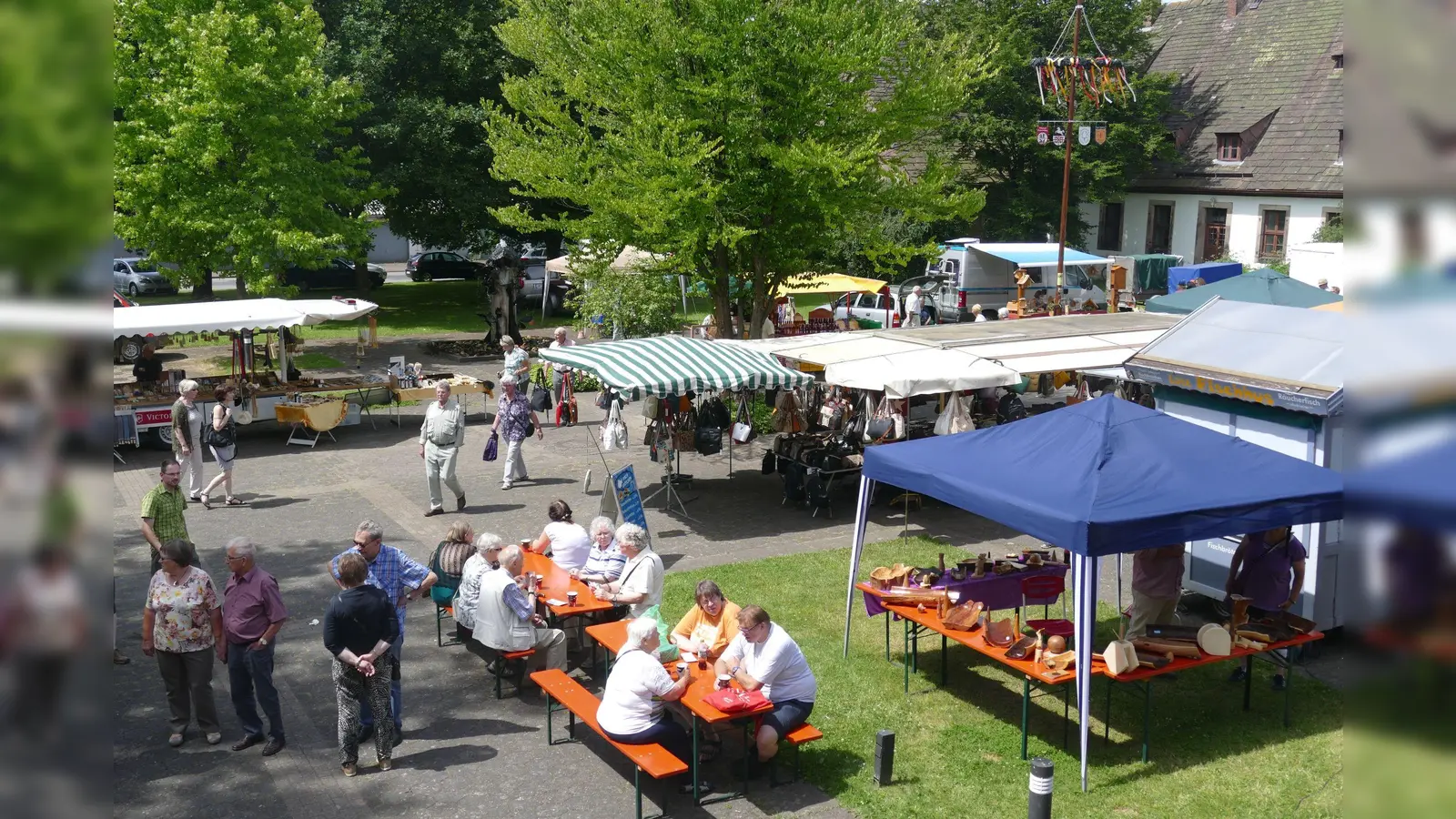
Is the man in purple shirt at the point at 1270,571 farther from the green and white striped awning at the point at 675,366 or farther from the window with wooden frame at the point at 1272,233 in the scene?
the window with wooden frame at the point at 1272,233

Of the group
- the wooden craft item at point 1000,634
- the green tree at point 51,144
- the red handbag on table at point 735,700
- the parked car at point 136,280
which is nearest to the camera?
the green tree at point 51,144

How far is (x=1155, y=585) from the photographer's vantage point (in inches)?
387

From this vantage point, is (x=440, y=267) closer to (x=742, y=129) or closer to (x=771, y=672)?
(x=742, y=129)

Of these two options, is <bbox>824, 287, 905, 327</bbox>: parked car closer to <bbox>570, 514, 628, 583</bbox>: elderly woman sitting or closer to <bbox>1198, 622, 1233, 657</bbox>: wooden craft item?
<bbox>570, 514, 628, 583</bbox>: elderly woman sitting

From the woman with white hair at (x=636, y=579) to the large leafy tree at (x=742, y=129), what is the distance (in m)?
8.96

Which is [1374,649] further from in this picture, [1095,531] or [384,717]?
[384,717]

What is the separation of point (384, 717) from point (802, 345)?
9.36 metres

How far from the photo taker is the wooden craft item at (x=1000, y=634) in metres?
9.19

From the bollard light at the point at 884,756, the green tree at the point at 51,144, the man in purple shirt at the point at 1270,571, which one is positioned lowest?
the bollard light at the point at 884,756

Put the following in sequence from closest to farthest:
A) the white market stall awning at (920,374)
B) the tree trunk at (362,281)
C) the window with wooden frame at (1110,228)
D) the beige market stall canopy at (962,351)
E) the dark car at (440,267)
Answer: the white market stall awning at (920,374), the beige market stall canopy at (962,351), the tree trunk at (362,281), the dark car at (440,267), the window with wooden frame at (1110,228)

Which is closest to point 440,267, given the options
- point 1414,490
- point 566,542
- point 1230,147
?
point 1230,147

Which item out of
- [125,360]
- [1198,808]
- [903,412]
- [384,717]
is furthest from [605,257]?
[1198,808]

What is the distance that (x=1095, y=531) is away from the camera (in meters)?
8.03

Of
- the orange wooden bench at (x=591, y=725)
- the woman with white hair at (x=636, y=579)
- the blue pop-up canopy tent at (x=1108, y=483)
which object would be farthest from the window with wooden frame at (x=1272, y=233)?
the orange wooden bench at (x=591, y=725)
